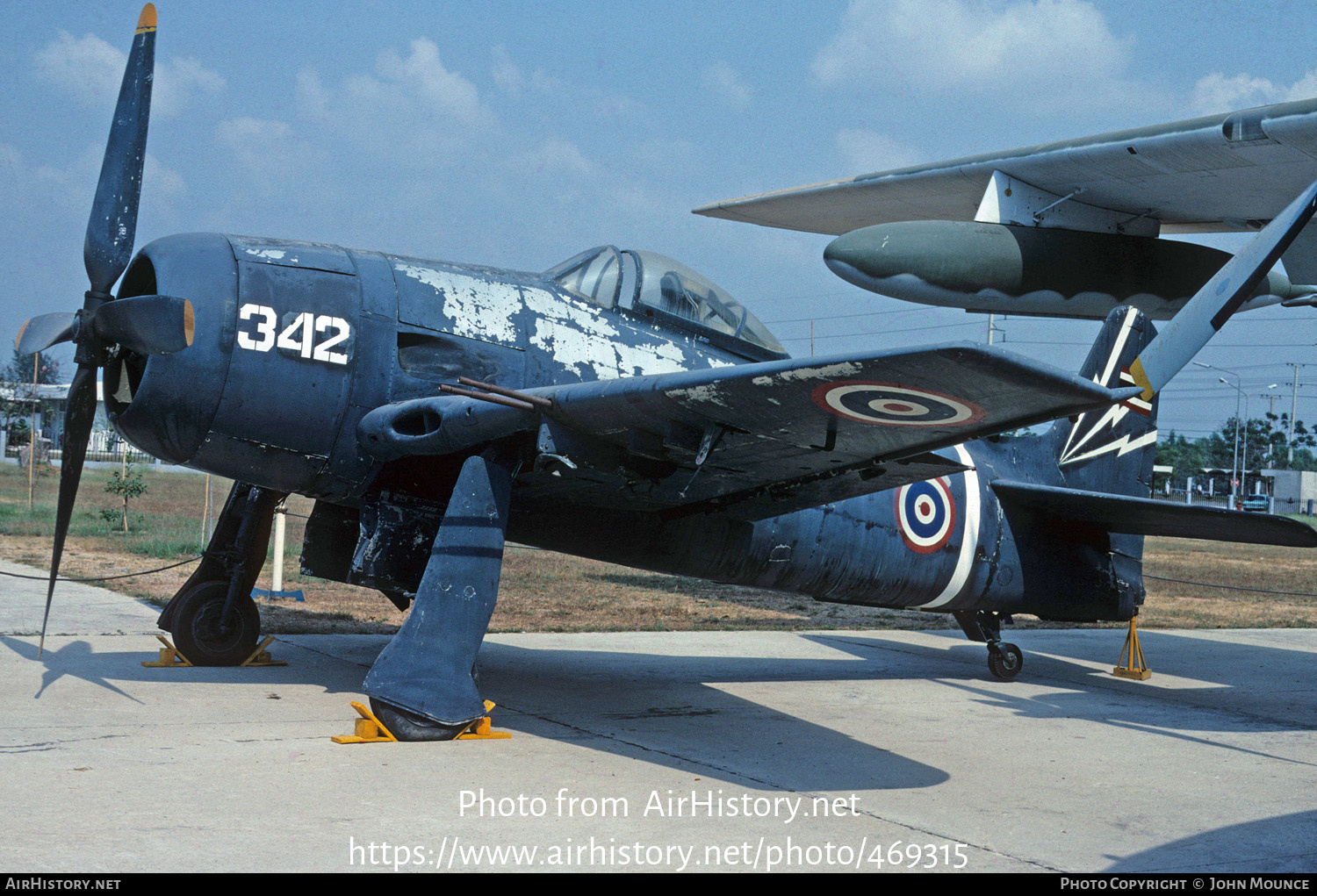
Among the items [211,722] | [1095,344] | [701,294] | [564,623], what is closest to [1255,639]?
[1095,344]

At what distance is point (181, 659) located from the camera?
25.7ft

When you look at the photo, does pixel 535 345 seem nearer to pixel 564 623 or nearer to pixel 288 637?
pixel 288 637

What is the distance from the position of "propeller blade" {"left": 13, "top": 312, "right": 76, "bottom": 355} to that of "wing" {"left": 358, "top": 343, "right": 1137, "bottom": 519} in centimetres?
202

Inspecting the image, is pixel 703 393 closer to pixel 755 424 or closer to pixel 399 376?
pixel 755 424

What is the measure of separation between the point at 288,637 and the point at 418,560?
3645mm

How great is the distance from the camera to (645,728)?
257 inches

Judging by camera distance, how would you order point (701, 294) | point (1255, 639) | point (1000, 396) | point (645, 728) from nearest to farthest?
point (1000, 396)
point (645, 728)
point (701, 294)
point (1255, 639)

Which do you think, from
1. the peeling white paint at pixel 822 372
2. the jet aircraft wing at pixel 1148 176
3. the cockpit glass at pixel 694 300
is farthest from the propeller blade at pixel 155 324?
the jet aircraft wing at pixel 1148 176

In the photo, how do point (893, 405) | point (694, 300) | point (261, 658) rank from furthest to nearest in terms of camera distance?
point (261, 658), point (694, 300), point (893, 405)

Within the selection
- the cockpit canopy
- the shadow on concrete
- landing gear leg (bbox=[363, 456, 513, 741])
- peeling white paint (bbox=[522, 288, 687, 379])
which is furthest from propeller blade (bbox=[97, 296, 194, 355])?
the shadow on concrete

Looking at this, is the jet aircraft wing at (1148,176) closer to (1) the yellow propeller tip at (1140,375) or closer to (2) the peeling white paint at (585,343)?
(1) the yellow propeller tip at (1140,375)

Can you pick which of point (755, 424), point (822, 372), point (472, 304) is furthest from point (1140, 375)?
point (472, 304)

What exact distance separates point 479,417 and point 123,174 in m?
2.64

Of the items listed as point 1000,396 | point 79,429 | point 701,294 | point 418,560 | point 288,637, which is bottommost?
point 288,637
